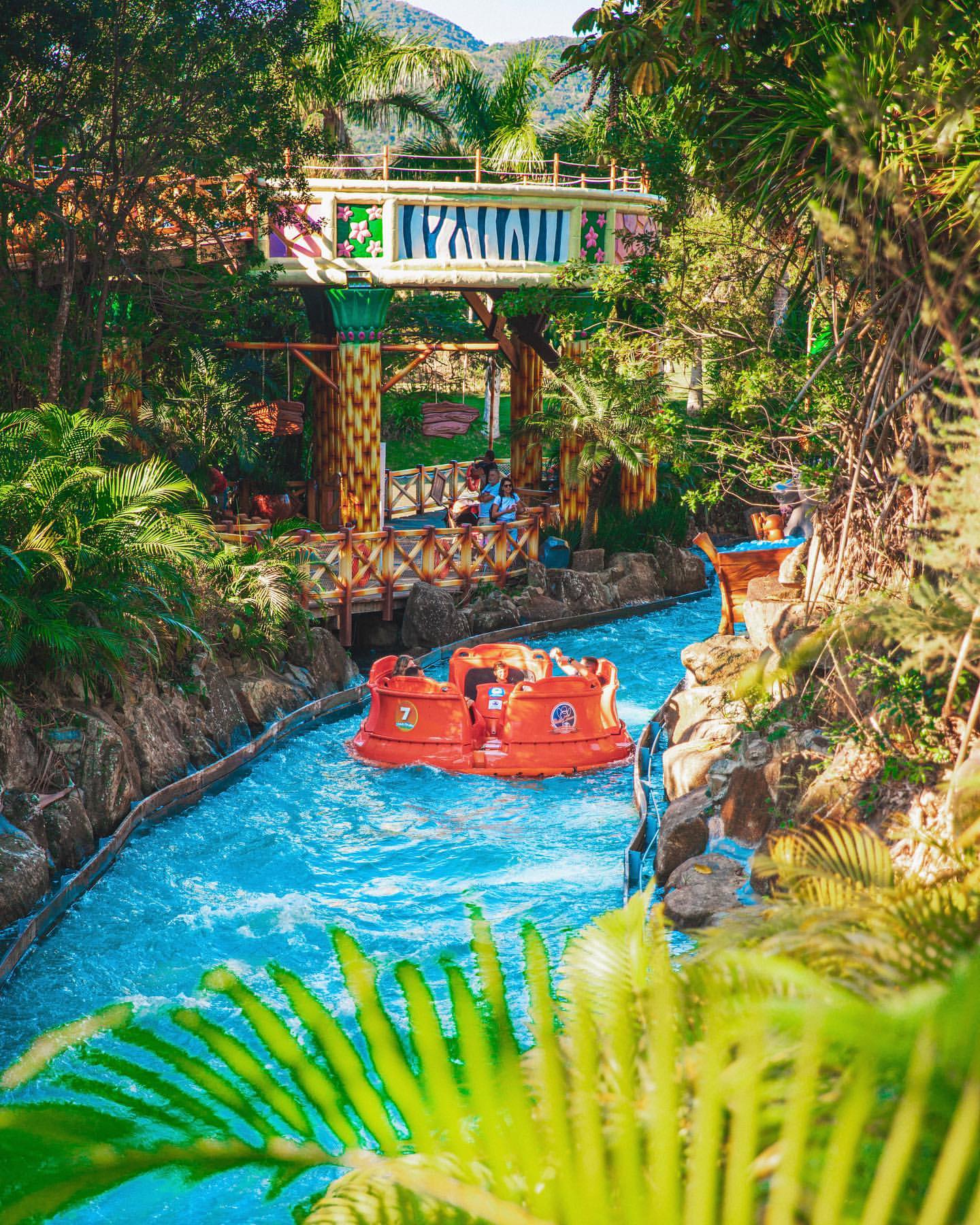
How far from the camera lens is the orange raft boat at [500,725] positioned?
11938 mm

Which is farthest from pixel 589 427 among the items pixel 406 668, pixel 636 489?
pixel 406 668

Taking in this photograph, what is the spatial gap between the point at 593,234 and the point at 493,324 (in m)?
2.17

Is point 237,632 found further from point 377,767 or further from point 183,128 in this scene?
point 183,128

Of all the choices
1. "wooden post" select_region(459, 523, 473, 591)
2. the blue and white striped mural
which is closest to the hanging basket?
the blue and white striped mural

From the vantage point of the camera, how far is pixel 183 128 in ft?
41.8

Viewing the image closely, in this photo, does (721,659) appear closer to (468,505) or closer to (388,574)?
(388,574)

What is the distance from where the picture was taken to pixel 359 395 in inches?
680

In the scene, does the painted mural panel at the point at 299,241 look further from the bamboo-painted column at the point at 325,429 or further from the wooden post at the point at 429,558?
the wooden post at the point at 429,558

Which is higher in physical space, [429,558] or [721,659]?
[429,558]

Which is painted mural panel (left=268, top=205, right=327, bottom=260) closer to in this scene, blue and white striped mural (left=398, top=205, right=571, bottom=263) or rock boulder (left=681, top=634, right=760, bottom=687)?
blue and white striped mural (left=398, top=205, right=571, bottom=263)

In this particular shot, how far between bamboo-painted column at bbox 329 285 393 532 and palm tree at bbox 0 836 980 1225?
1467 cm

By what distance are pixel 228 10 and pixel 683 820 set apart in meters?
9.68

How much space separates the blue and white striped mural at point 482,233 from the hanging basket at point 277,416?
2.72 meters

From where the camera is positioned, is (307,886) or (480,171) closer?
(307,886)
